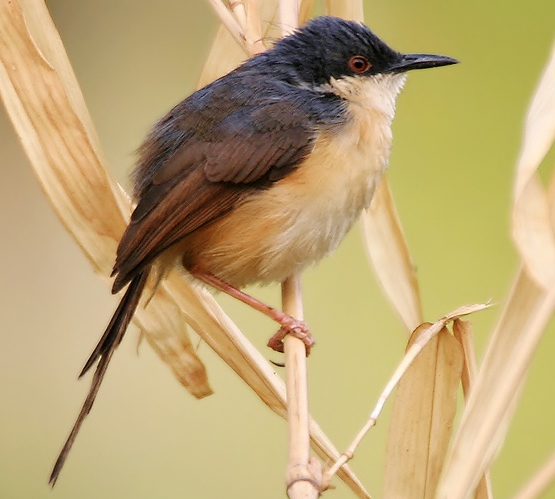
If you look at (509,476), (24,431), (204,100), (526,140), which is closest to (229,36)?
(204,100)

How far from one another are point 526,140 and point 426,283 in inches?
77.0

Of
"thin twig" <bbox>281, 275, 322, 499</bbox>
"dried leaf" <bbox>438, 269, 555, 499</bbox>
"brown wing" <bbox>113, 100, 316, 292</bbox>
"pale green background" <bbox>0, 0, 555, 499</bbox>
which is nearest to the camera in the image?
"dried leaf" <bbox>438, 269, 555, 499</bbox>

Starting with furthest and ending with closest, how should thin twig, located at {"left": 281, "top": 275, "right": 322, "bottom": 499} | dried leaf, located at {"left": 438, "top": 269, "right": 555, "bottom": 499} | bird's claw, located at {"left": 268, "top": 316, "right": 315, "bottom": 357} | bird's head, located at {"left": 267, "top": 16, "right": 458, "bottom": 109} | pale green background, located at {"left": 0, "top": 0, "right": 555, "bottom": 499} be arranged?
1. pale green background, located at {"left": 0, "top": 0, "right": 555, "bottom": 499}
2. bird's head, located at {"left": 267, "top": 16, "right": 458, "bottom": 109}
3. bird's claw, located at {"left": 268, "top": 316, "right": 315, "bottom": 357}
4. thin twig, located at {"left": 281, "top": 275, "right": 322, "bottom": 499}
5. dried leaf, located at {"left": 438, "top": 269, "right": 555, "bottom": 499}

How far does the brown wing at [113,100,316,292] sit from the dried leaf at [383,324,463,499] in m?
0.72

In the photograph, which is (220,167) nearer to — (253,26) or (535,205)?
(253,26)

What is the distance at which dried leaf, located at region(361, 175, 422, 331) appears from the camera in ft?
6.57

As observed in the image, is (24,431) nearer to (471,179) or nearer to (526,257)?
(471,179)

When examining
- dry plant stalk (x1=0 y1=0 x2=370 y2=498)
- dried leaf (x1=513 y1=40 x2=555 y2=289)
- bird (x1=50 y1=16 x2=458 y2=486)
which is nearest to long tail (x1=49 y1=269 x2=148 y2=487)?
bird (x1=50 y1=16 x2=458 y2=486)

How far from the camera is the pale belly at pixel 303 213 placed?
7.88 feet

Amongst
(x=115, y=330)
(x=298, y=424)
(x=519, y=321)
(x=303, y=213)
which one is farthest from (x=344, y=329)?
(x=519, y=321)

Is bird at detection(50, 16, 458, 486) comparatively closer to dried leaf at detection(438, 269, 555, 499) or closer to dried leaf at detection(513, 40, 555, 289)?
dried leaf at detection(438, 269, 555, 499)

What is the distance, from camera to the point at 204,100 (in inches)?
98.3

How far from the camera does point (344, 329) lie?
354 centimetres

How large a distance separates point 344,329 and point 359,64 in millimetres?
1233
